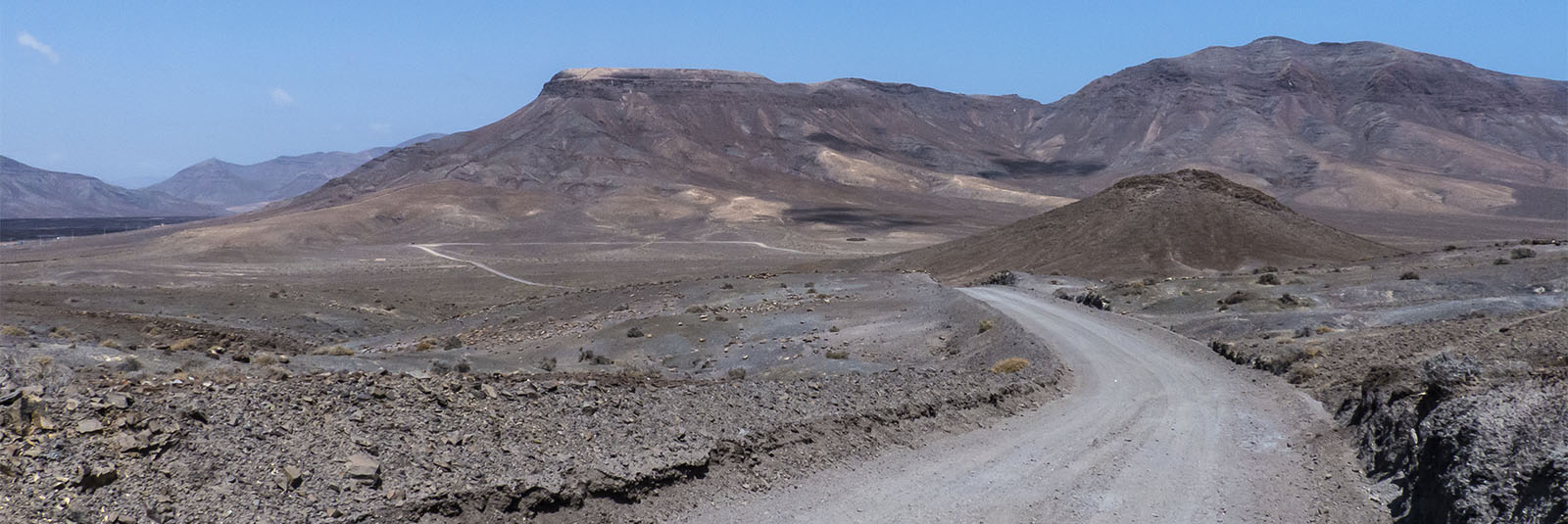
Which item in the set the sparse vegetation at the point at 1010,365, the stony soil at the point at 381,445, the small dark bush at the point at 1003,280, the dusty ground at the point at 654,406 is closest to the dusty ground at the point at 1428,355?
the dusty ground at the point at 654,406

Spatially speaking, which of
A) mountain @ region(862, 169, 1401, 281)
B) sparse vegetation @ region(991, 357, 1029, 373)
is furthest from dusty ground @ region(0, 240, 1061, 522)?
mountain @ region(862, 169, 1401, 281)

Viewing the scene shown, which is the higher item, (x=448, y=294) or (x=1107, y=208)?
(x=1107, y=208)

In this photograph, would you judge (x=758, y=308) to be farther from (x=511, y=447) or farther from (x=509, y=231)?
(x=509, y=231)

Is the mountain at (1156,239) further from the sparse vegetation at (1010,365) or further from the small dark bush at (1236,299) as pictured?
the sparse vegetation at (1010,365)

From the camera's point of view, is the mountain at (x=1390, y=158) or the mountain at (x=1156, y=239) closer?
the mountain at (x=1156, y=239)

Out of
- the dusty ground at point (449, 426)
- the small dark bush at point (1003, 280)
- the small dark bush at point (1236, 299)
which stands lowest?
the small dark bush at point (1003, 280)

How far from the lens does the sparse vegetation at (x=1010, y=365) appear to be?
18.6 m

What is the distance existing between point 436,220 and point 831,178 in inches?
2557

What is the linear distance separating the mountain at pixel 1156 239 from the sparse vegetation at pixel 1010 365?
32437 mm

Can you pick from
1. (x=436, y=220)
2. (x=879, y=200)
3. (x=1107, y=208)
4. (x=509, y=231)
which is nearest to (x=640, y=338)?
(x=1107, y=208)

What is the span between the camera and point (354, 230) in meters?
117

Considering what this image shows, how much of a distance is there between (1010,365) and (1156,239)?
38775 millimetres

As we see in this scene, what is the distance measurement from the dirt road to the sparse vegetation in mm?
1179

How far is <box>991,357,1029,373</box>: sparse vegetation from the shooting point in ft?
A: 61.2
